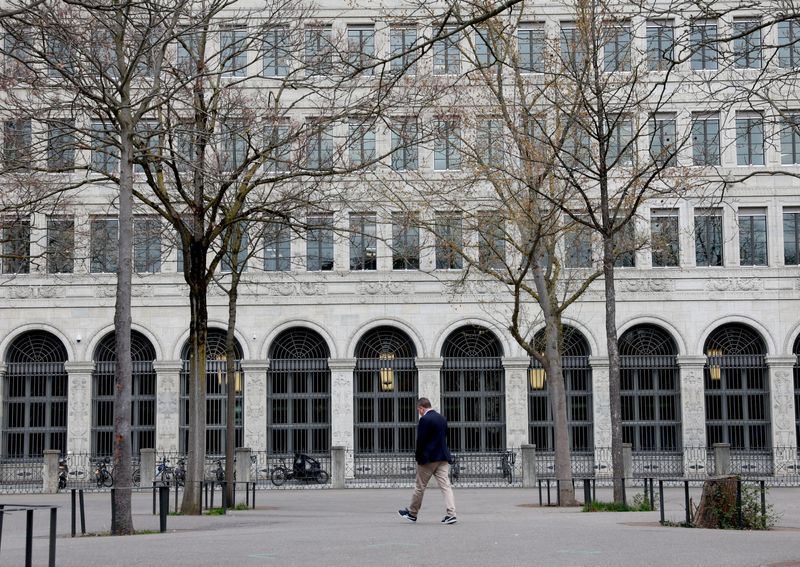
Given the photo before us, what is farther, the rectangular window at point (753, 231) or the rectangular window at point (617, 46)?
the rectangular window at point (753, 231)

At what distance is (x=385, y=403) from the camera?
41.6 m

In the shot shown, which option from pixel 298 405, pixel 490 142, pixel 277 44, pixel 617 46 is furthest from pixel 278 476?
pixel 277 44

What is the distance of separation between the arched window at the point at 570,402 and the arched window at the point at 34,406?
15.6 metres

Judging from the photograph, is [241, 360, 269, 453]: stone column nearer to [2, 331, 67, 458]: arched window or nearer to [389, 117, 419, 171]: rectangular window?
[2, 331, 67, 458]: arched window

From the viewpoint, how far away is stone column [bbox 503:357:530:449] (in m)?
41.0

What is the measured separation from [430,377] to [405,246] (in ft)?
34.3

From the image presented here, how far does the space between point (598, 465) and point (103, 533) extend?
2534 cm

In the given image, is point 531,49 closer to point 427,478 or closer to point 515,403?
point 427,478

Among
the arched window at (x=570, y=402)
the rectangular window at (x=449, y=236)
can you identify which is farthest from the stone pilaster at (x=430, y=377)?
the rectangular window at (x=449, y=236)

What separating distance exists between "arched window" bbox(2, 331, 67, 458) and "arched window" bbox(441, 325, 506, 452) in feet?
42.2

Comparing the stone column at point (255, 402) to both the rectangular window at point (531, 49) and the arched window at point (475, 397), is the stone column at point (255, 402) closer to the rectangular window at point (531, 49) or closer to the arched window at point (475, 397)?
the arched window at point (475, 397)

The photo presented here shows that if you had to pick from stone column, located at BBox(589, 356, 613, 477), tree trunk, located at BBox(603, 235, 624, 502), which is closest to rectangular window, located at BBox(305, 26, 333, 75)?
tree trunk, located at BBox(603, 235, 624, 502)

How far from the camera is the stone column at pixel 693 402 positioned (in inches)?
1601

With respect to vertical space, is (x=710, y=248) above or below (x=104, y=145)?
above
